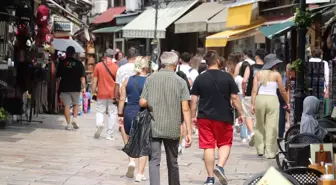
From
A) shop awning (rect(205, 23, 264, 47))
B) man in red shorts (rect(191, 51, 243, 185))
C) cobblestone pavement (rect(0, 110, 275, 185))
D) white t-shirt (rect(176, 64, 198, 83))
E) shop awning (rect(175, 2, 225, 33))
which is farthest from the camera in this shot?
shop awning (rect(175, 2, 225, 33))

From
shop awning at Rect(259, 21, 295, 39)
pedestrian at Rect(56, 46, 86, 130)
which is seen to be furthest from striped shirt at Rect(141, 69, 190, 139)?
shop awning at Rect(259, 21, 295, 39)

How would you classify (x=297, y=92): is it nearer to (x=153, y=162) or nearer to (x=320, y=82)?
(x=320, y=82)

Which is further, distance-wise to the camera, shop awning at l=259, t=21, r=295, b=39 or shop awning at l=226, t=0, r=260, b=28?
shop awning at l=226, t=0, r=260, b=28

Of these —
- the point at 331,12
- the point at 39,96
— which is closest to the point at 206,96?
the point at 331,12

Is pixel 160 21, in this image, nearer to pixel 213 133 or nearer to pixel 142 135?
pixel 213 133

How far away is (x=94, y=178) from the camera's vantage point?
12359 millimetres

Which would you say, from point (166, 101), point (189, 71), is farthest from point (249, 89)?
point (166, 101)

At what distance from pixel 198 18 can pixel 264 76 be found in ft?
63.9

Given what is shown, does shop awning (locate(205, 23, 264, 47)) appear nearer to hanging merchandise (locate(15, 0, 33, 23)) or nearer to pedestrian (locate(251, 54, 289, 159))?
hanging merchandise (locate(15, 0, 33, 23))

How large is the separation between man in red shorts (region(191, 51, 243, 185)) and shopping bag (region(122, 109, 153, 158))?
1.56m

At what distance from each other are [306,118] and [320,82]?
386cm

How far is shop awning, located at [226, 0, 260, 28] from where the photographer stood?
95.6 feet

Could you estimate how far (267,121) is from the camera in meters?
15.0

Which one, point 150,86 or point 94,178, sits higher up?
point 150,86
